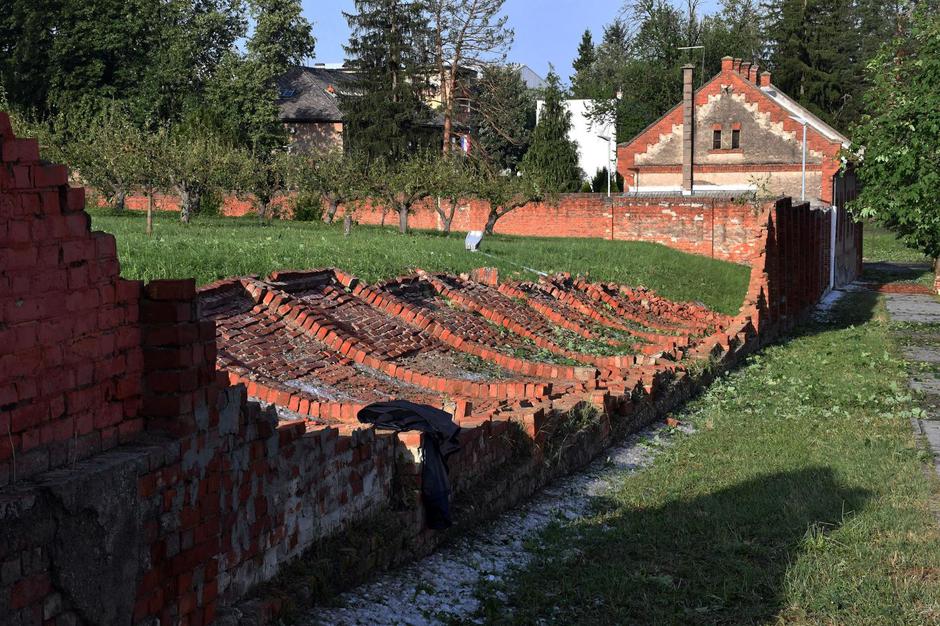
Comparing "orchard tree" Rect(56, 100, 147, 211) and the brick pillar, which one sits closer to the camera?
the brick pillar

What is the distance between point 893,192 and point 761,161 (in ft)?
79.2

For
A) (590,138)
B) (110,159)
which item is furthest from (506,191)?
(590,138)

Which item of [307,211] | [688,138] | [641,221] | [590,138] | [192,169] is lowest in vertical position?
[641,221]

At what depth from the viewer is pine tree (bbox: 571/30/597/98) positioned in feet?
261

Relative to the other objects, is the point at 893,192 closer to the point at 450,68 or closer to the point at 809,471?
the point at 809,471

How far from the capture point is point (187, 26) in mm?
54375

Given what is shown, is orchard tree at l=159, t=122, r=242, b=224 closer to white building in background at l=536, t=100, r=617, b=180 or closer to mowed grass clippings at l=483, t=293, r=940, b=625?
mowed grass clippings at l=483, t=293, r=940, b=625

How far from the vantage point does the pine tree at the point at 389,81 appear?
5312cm

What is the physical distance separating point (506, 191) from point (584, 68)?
2248 inches

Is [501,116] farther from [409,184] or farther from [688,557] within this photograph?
[688,557]

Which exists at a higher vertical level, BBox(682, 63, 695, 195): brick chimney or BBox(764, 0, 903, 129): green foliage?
BBox(764, 0, 903, 129): green foliage

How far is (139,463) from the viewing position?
466 cm

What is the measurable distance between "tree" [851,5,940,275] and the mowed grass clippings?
627cm

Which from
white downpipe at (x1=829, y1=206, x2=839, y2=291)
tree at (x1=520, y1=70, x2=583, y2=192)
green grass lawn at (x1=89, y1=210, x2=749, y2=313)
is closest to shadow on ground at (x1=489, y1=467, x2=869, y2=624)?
green grass lawn at (x1=89, y1=210, x2=749, y2=313)
